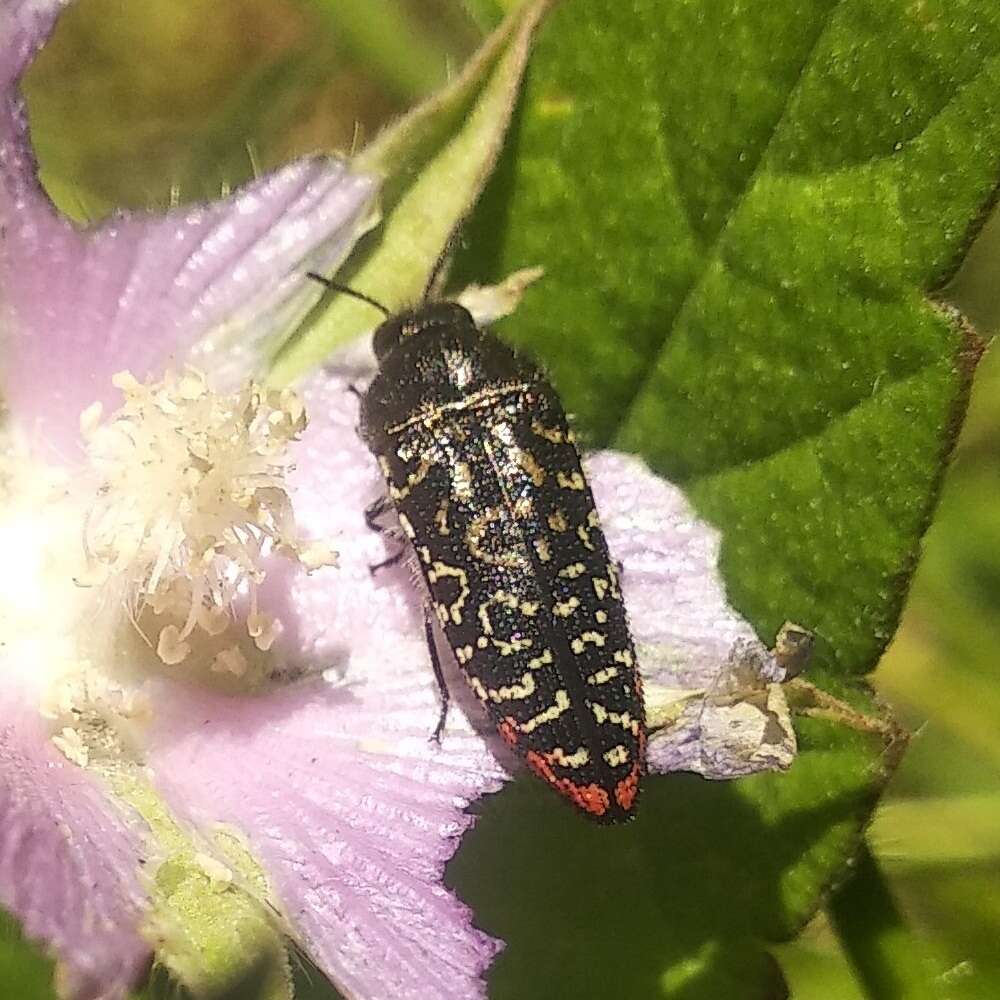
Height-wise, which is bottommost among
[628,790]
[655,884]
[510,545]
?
[655,884]

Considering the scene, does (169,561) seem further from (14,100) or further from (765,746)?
(765,746)

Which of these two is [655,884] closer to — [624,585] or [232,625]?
[624,585]

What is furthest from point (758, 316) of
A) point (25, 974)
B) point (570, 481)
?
point (25, 974)

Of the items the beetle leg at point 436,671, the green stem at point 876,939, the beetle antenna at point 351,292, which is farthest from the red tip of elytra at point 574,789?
the green stem at point 876,939

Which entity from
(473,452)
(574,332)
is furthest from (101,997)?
(574,332)

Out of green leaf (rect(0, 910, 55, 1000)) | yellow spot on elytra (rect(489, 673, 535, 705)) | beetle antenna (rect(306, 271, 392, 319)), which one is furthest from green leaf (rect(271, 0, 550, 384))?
green leaf (rect(0, 910, 55, 1000))

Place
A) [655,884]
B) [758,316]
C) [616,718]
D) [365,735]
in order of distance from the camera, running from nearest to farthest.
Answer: [616,718], [365,735], [758,316], [655,884]
